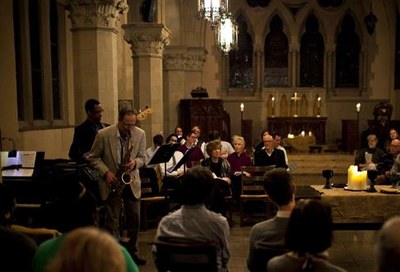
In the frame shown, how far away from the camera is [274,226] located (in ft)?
10.2

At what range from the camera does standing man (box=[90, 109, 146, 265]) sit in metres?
5.07

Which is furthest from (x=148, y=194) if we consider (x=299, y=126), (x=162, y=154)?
(x=299, y=126)

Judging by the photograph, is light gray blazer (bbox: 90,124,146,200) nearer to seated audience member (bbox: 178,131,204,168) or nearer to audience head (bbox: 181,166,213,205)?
audience head (bbox: 181,166,213,205)

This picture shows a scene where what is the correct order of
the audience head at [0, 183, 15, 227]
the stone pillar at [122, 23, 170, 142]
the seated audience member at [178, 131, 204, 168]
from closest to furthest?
the audience head at [0, 183, 15, 227] < the seated audience member at [178, 131, 204, 168] < the stone pillar at [122, 23, 170, 142]

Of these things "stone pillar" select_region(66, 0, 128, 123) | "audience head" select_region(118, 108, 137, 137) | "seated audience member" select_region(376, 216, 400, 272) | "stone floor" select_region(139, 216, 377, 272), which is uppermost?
"stone pillar" select_region(66, 0, 128, 123)

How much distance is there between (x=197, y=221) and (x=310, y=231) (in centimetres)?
105

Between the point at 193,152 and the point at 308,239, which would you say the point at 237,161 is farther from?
the point at 308,239

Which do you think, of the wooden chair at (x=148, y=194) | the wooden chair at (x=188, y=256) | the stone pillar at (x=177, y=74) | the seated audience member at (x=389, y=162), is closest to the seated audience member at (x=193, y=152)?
the wooden chair at (x=148, y=194)

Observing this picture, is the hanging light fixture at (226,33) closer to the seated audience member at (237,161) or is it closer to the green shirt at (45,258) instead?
the seated audience member at (237,161)

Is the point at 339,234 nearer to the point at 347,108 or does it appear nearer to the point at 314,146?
the point at 314,146

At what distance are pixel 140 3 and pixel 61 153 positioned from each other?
422 centimetres

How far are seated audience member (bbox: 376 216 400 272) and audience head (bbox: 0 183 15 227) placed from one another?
7.35ft

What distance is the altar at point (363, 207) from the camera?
4977 millimetres

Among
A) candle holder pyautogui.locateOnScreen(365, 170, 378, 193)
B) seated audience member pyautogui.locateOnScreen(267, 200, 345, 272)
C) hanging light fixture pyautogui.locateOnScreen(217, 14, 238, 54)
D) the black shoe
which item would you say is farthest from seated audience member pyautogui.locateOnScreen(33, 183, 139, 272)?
hanging light fixture pyautogui.locateOnScreen(217, 14, 238, 54)
